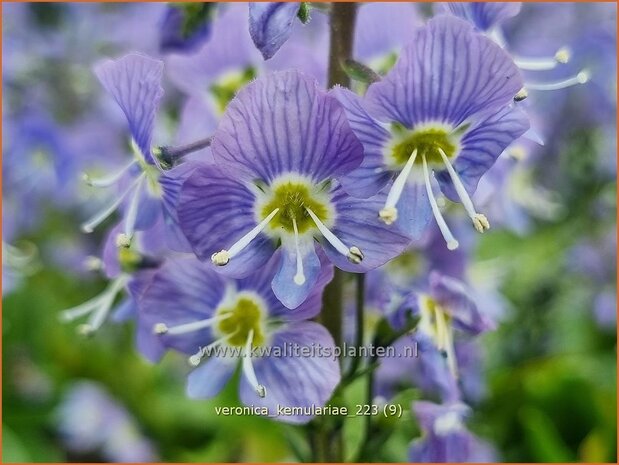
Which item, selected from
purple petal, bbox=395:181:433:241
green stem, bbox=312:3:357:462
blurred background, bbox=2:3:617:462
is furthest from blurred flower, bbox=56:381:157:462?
purple petal, bbox=395:181:433:241

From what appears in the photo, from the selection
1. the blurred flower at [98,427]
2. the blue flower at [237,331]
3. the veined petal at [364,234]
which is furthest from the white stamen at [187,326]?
the blurred flower at [98,427]

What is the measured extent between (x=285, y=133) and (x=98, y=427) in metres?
0.83

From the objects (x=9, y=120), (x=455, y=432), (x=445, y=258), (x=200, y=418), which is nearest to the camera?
(x=455, y=432)

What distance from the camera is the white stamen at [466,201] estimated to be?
0.55 m

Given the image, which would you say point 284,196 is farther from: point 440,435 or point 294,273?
point 440,435

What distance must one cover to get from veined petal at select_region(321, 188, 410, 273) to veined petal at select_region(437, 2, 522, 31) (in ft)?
0.56

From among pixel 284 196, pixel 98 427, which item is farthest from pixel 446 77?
pixel 98 427

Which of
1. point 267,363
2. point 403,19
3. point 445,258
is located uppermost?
point 403,19

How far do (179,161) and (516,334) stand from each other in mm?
760

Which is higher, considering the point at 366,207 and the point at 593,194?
the point at 593,194

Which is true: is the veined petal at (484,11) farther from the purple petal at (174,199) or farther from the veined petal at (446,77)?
the purple petal at (174,199)

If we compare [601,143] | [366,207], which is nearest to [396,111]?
[366,207]

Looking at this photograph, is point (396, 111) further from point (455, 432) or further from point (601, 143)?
point (601, 143)

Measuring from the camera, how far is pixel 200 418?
4.01 ft
